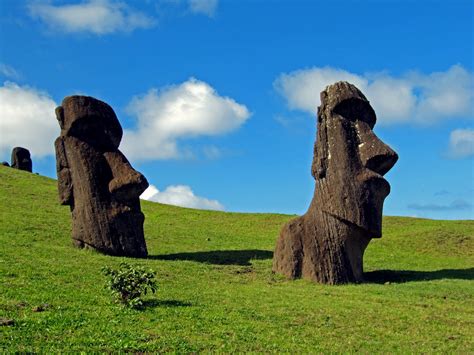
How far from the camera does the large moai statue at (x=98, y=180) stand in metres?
23.2

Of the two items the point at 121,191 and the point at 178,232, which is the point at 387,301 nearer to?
the point at 121,191

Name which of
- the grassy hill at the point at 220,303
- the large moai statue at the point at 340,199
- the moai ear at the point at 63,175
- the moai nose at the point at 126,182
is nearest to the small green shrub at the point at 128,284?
Result: the grassy hill at the point at 220,303

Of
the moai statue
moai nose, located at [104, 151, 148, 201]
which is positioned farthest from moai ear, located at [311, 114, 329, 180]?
the moai statue

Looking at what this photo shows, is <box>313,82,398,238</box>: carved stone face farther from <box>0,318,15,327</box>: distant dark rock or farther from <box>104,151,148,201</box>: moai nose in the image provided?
<box>0,318,15,327</box>: distant dark rock

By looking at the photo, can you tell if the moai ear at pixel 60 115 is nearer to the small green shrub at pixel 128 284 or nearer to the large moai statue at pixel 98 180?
the large moai statue at pixel 98 180

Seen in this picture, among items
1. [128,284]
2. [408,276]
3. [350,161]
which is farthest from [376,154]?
[128,284]

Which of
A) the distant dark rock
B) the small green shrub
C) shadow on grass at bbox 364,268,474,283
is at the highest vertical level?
shadow on grass at bbox 364,268,474,283

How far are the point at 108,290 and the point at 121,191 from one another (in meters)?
8.08

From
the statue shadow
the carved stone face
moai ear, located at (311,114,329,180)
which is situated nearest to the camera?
the statue shadow

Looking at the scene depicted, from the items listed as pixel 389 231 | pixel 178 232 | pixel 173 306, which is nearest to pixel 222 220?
pixel 178 232

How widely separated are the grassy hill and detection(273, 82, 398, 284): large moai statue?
34.1 inches

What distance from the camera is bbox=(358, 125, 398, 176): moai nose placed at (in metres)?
20.7

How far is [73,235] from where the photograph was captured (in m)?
23.6

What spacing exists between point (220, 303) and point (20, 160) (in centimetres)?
4738
